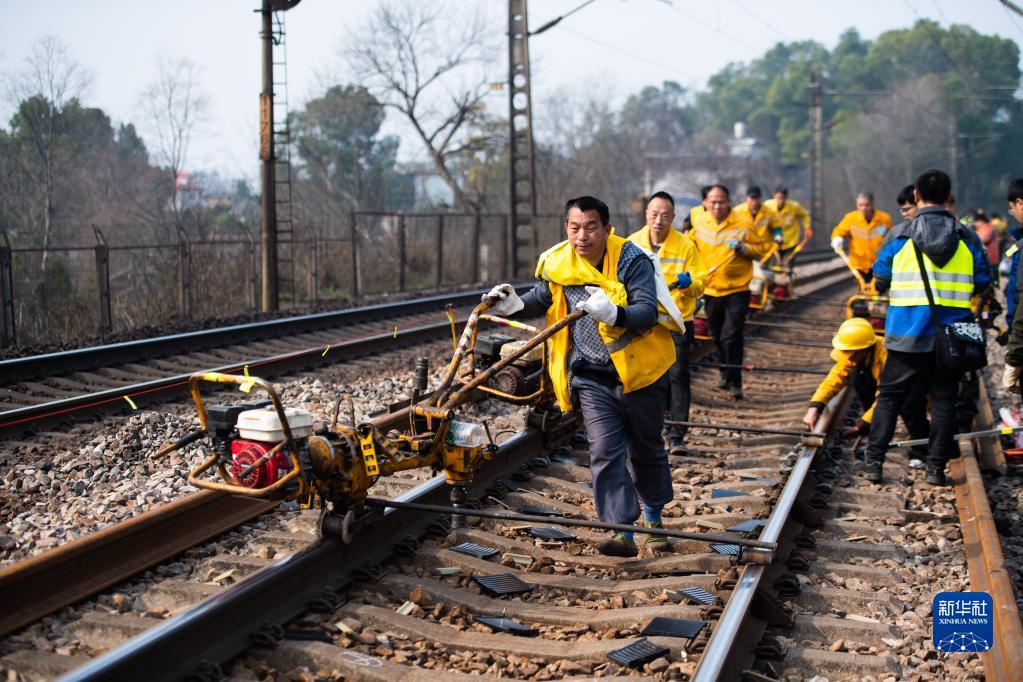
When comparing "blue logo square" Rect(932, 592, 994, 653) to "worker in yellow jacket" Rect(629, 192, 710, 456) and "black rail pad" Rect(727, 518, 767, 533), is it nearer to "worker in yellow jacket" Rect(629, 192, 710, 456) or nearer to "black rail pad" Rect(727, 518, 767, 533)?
"black rail pad" Rect(727, 518, 767, 533)

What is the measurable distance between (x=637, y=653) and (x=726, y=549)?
1414mm

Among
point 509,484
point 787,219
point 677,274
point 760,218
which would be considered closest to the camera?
point 509,484

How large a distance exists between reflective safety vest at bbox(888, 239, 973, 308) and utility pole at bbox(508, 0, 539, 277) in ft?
63.3

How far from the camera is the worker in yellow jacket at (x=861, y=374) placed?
7.62 m

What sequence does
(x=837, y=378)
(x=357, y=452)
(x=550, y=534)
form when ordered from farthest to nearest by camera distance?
(x=837, y=378), (x=550, y=534), (x=357, y=452)

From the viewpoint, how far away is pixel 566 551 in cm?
566

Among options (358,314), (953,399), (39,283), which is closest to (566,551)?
(953,399)

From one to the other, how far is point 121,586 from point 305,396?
4.53m

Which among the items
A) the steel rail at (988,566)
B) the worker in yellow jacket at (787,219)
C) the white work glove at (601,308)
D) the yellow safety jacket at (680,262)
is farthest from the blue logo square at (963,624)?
the worker in yellow jacket at (787,219)

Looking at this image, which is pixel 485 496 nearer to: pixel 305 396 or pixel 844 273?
pixel 305 396

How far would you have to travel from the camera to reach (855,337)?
7.73 meters

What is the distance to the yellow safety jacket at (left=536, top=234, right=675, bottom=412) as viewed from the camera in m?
5.46

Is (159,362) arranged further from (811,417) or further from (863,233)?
(863,233)

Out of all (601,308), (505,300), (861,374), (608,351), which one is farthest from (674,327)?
(861,374)
